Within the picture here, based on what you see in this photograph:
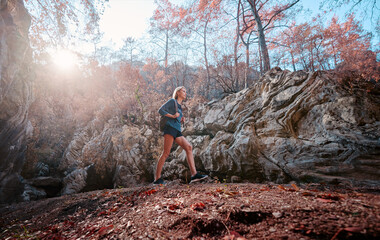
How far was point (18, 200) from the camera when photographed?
19.2ft

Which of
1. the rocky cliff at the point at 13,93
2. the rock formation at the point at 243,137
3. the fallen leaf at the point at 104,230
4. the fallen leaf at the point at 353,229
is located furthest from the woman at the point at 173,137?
the rocky cliff at the point at 13,93

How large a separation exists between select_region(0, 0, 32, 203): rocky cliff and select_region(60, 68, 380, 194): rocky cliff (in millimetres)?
1978

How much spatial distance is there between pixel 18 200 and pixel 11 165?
1.35 m

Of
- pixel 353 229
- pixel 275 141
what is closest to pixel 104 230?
pixel 353 229

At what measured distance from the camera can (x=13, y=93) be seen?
4977 millimetres

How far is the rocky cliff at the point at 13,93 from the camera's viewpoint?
4.27 m

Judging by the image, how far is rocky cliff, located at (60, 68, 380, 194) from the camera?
325 centimetres

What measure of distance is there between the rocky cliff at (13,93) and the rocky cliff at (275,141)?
1.98 metres

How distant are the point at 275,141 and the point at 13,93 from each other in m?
8.18

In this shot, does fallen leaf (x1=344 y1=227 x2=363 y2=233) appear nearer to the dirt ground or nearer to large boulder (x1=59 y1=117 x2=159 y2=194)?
the dirt ground

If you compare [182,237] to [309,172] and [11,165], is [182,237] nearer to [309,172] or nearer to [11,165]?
[309,172]

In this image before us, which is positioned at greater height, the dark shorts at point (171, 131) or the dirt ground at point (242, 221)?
the dark shorts at point (171, 131)

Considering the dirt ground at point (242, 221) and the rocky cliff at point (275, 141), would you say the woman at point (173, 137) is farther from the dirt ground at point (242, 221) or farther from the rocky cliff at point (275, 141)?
the rocky cliff at point (275, 141)

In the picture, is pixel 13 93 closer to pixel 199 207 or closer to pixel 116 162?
pixel 116 162
